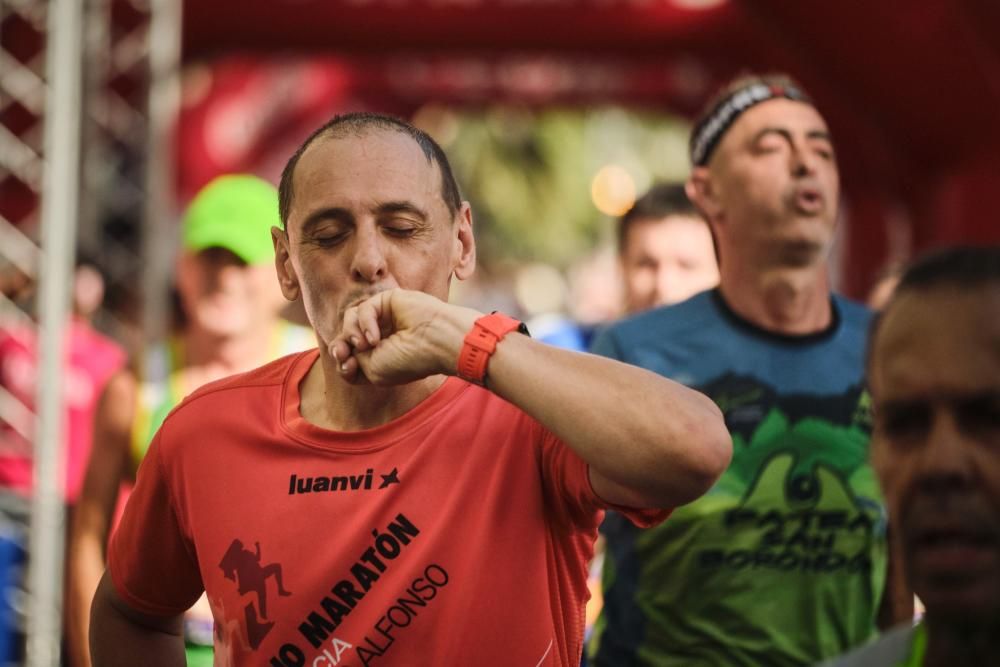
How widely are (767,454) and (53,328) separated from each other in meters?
4.36

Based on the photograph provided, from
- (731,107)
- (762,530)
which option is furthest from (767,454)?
(731,107)

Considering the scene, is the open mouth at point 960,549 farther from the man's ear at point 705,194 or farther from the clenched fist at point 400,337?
the man's ear at point 705,194

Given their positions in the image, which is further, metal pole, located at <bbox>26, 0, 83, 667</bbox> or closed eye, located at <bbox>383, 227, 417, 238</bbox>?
metal pole, located at <bbox>26, 0, 83, 667</bbox>

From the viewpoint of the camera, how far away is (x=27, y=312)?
8.38 metres

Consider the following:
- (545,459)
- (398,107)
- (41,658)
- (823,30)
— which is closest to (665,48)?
(823,30)

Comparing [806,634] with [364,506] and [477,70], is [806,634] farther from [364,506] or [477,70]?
[477,70]

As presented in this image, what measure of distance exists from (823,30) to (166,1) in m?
4.91

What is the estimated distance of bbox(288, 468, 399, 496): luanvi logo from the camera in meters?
2.52

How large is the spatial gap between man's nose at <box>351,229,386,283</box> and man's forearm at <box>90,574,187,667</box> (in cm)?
82

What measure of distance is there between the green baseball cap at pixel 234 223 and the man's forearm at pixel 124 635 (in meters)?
2.28

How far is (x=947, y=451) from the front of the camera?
169 cm

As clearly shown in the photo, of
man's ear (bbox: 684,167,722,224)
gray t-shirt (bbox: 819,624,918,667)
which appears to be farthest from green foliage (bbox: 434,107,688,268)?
gray t-shirt (bbox: 819,624,918,667)

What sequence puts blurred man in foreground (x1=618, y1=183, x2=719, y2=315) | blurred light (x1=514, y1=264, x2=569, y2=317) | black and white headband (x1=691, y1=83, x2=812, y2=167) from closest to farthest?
1. black and white headband (x1=691, y1=83, x2=812, y2=167)
2. blurred man in foreground (x1=618, y1=183, x2=719, y2=315)
3. blurred light (x1=514, y1=264, x2=569, y2=317)

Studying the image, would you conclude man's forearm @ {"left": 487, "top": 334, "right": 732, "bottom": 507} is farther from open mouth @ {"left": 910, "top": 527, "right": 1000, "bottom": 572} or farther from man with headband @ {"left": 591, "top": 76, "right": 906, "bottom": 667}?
man with headband @ {"left": 591, "top": 76, "right": 906, "bottom": 667}
